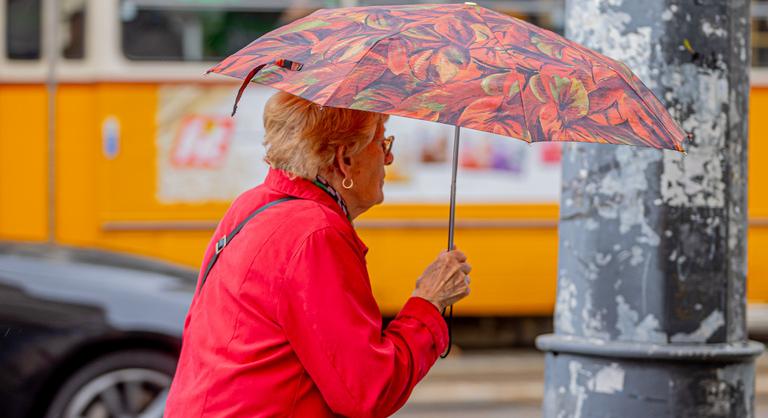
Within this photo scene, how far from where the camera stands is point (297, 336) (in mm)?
2322

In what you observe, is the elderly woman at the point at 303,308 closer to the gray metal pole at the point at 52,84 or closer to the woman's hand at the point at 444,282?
the woman's hand at the point at 444,282

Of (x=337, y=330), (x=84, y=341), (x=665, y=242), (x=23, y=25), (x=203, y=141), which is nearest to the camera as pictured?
(x=337, y=330)

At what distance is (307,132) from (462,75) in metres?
0.31

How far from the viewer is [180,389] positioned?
8.12 ft

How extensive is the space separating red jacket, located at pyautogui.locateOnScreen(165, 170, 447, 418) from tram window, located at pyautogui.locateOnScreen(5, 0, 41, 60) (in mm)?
7270

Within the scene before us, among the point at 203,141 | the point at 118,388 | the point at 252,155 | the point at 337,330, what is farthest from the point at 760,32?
the point at 337,330

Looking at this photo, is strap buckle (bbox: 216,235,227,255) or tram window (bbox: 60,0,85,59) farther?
tram window (bbox: 60,0,85,59)

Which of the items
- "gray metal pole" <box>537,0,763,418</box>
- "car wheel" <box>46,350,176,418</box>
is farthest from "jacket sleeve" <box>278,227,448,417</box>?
"car wheel" <box>46,350,176,418</box>

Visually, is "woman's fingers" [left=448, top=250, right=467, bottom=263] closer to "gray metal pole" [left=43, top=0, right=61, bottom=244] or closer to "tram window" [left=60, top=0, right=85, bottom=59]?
"gray metal pole" [left=43, top=0, right=61, bottom=244]

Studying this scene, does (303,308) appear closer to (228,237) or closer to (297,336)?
(297,336)

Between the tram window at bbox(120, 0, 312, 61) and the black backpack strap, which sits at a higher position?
the tram window at bbox(120, 0, 312, 61)

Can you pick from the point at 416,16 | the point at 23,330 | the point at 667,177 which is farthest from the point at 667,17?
the point at 23,330

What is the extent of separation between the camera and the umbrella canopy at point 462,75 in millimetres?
2326

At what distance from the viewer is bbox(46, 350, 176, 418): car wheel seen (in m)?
5.77
